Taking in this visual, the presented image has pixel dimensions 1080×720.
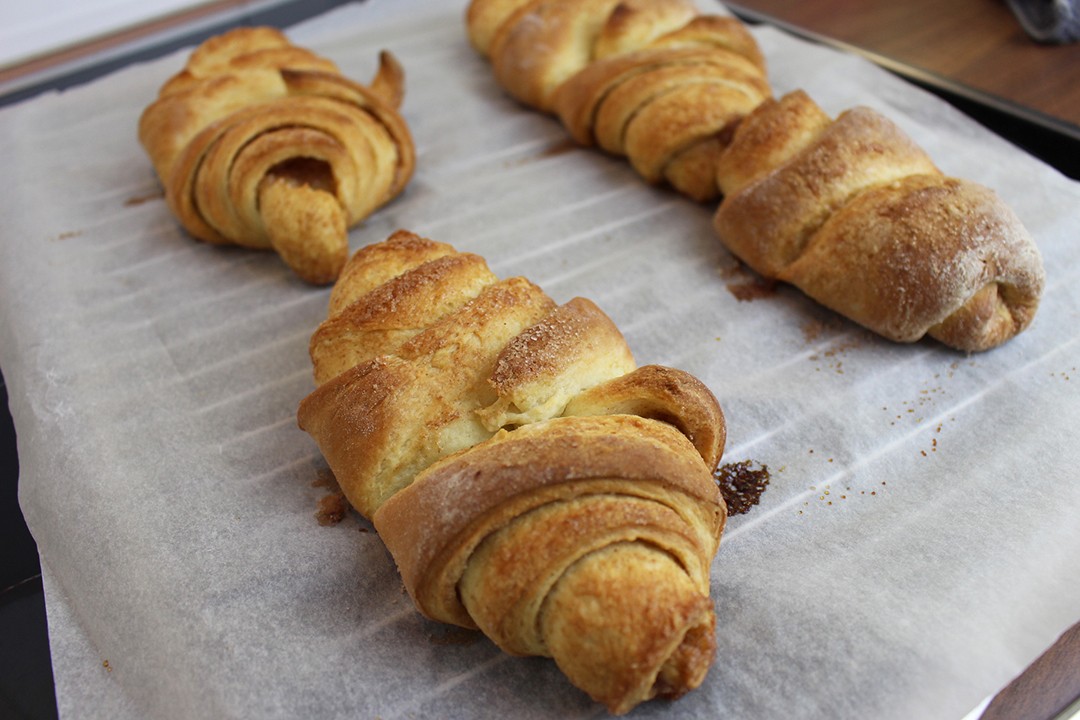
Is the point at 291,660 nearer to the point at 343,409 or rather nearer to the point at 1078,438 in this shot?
the point at 343,409

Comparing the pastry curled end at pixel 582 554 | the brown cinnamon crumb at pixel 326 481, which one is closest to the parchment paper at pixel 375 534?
the brown cinnamon crumb at pixel 326 481

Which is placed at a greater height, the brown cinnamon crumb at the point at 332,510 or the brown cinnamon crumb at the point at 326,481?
the brown cinnamon crumb at the point at 332,510

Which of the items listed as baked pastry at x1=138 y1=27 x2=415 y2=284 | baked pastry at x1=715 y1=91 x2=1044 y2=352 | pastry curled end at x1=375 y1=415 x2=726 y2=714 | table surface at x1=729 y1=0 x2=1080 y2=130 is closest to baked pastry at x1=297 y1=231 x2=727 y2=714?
pastry curled end at x1=375 y1=415 x2=726 y2=714

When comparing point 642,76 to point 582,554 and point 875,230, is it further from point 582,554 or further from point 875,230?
point 582,554

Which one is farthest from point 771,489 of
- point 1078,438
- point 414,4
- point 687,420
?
point 414,4

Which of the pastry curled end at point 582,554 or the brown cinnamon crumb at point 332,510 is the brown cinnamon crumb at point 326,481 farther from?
the pastry curled end at point 582,554
